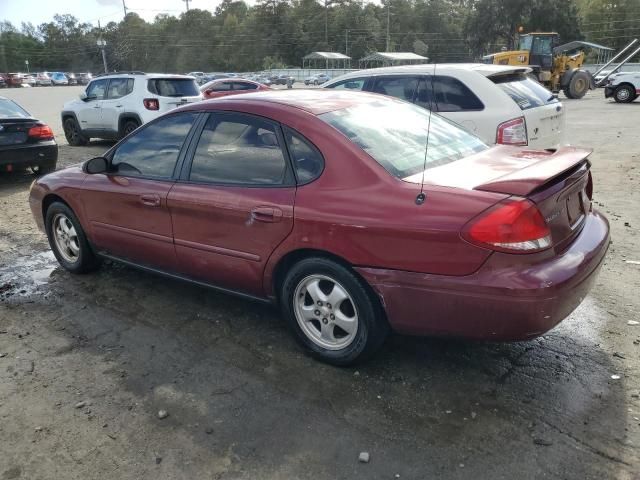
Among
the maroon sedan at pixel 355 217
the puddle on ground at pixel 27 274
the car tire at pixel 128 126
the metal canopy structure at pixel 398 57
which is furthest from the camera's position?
the car tire at pixel 128 126

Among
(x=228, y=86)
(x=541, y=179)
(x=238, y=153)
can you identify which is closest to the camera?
(x=541, y=179)

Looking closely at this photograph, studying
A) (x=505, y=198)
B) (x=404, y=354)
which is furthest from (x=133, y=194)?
(x=505, y=198)

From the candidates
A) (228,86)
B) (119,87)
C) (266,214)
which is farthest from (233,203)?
(228,86)

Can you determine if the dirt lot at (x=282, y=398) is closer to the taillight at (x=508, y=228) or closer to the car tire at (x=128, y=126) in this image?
the taillight at (x=508, y=228)

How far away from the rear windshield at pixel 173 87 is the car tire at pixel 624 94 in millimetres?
18656

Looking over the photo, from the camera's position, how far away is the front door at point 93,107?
42.2ft

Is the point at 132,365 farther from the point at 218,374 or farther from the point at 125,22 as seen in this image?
the point at 125,22

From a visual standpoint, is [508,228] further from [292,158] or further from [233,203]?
[233,203]

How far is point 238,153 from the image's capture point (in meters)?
3.49

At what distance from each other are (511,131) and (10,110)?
25.9 feet

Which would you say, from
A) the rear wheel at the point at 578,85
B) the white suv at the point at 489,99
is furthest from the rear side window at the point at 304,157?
the rear wheel at the point at 578,85

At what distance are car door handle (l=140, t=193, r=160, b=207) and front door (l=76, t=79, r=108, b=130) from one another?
10.0 metres

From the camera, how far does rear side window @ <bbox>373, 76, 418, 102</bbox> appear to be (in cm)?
705

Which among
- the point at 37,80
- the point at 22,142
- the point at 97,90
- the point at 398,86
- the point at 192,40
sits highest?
the point at 192,40
